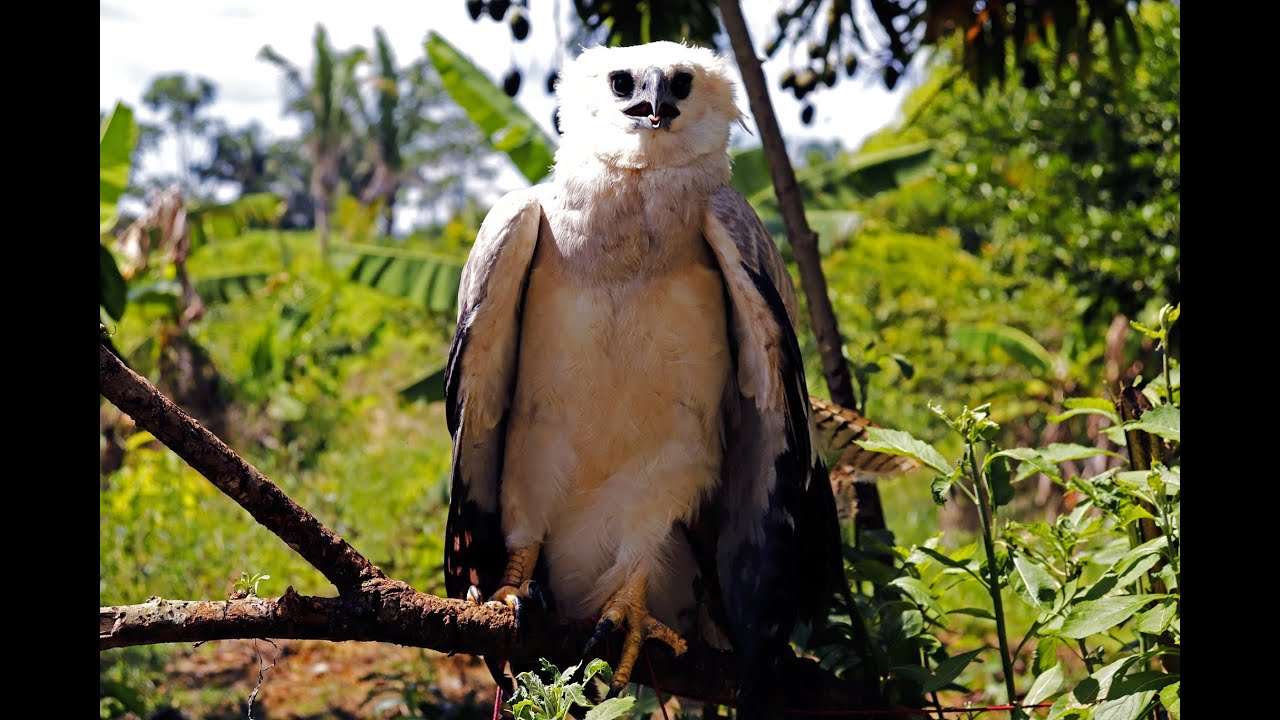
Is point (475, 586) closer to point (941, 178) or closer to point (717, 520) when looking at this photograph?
point (717, 520)

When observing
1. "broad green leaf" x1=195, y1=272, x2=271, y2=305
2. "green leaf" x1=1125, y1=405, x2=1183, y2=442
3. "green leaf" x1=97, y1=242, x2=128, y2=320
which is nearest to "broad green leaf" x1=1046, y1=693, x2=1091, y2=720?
"green leaf" x1=1125, y1=405, x2=1183, y2=442

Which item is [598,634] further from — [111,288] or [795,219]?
[111,288]

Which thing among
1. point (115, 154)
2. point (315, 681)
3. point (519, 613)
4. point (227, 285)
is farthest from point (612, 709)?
point (227, 285)

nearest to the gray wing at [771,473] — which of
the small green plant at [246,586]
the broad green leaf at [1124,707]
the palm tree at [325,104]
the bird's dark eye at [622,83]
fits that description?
the bird's dark eye at [622,83]

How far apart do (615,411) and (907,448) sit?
0.76m

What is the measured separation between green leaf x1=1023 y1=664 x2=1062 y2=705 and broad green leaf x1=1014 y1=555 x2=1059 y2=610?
0.12 meters

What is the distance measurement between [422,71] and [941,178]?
24.1m

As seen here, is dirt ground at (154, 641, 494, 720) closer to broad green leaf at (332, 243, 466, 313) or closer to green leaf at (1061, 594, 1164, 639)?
broad green leaf at (332, 243, 466, 313)

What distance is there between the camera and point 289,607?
167cm

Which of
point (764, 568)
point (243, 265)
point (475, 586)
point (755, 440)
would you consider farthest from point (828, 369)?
point (243, 265)

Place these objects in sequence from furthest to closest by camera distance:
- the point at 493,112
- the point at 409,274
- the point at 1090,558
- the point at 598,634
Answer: the point at 409,274, the point at 493,112, the point at 598,634, the point at 1090,558

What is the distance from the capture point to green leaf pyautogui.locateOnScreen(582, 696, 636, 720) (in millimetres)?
1543

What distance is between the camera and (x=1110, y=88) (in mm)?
5992
